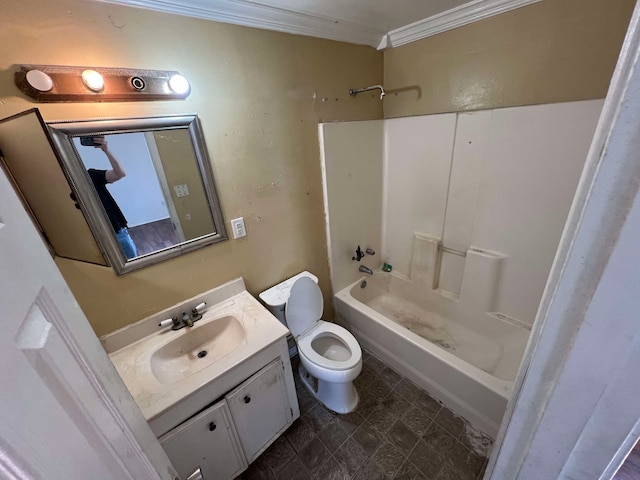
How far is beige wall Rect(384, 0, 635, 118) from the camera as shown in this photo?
1185 mm

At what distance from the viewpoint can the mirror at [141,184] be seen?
3.35 ft

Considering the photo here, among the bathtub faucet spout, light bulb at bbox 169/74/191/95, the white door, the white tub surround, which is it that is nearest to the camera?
the white door

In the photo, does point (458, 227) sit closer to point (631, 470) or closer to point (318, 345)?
point (318, 345)

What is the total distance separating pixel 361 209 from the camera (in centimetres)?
213

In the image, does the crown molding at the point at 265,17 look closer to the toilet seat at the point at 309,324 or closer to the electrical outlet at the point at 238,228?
the electrical outlet at the point at 238,228

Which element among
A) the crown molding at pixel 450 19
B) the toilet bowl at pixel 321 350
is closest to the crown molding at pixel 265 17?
the crown molding at pixel 450 19

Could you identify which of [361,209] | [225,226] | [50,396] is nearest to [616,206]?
[50,396]

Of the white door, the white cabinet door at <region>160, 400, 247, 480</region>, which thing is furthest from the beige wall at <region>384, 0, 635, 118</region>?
the white cabinet door at <region>160, 400, 247, 480</region>

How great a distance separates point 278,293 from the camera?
1691 millimetres

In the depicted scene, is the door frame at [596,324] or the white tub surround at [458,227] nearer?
the door frame at [596,324]

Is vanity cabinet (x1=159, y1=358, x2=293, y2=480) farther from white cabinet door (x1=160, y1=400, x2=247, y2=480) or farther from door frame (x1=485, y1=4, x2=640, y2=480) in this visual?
door frame (x1=485, y1=4, x2=640, y2=480)

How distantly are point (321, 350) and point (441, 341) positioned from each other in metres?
0.96

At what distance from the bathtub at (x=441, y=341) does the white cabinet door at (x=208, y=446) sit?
3.68 ft

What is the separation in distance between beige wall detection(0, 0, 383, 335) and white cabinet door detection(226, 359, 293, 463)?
1.86 feet
